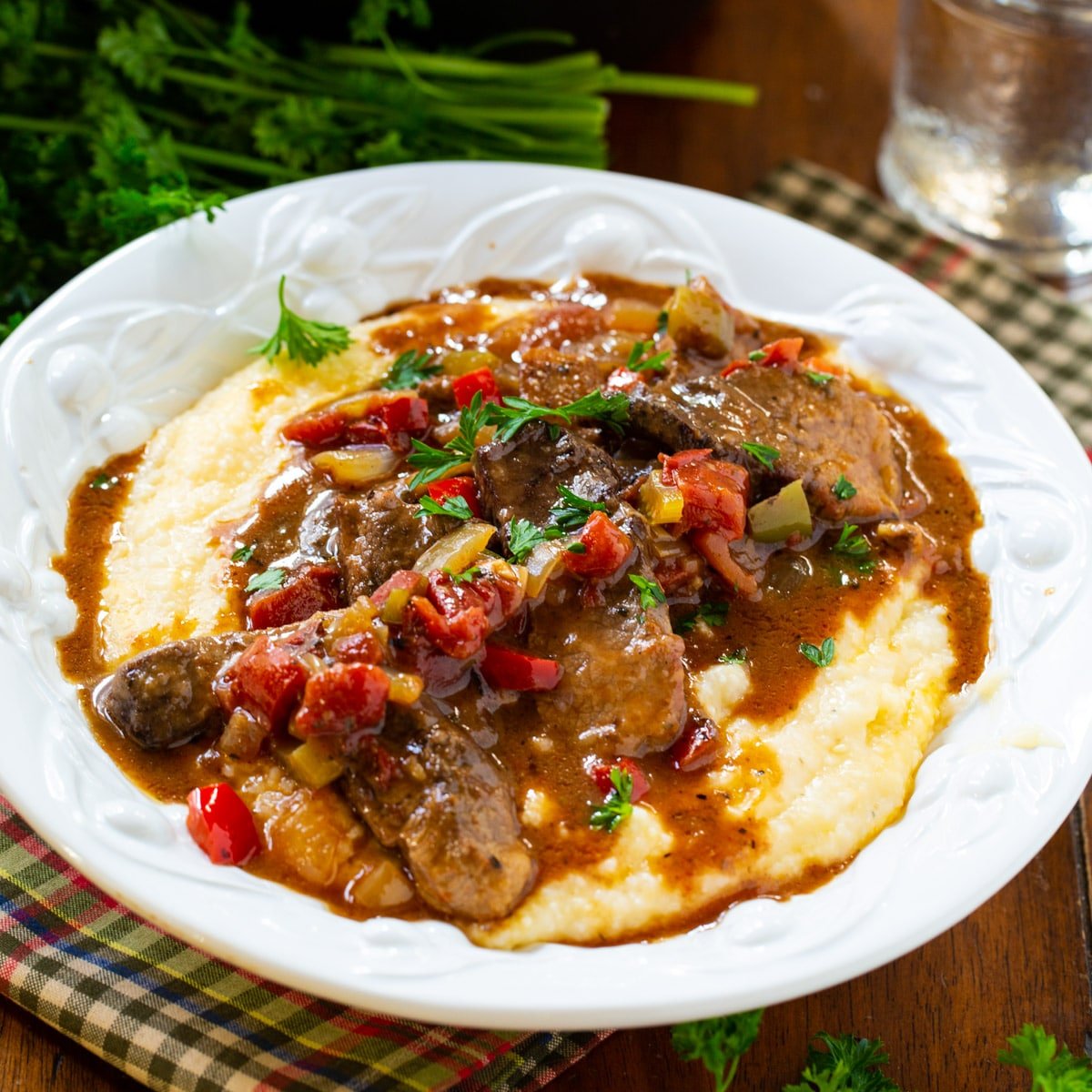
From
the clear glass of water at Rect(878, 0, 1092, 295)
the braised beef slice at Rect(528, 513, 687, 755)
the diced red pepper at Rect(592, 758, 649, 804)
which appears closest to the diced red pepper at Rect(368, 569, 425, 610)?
the braised beef slice at Rect(528, 513, 687, 755)

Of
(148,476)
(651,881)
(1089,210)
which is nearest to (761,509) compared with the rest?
(651,881)

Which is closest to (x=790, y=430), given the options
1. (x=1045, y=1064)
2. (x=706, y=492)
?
(x=706, y=492)

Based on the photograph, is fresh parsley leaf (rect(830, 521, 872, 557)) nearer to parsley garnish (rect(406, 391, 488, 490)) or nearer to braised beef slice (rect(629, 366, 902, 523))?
braised beef slice (rect(629, 366, 902, 523))

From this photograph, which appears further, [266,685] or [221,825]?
[266,685]

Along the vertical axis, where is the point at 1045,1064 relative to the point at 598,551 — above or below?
below

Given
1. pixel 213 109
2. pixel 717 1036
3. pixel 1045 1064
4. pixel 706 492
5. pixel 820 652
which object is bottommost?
pixel 1045 1064

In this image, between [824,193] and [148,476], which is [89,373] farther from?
[824,193]

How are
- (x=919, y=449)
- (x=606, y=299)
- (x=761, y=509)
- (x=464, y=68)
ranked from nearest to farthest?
(x=761, y=509), (x=919, y=449), (x=606, y=299), (x=464, y=68)

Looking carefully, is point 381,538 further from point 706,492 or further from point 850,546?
point 850,546
